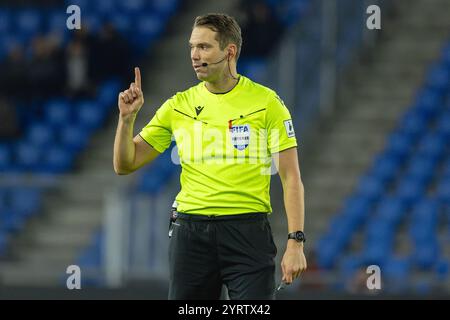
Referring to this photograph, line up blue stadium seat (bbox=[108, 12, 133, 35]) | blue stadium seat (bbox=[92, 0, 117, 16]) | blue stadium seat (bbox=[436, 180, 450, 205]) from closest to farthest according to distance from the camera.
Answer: blue stadium seat (bbox=[436, 180, 450, 205]), blue stadium seat (bbox=[108, 12, 133, 35]), blue stadium seat (bbox=[92, 0, 117, 16])

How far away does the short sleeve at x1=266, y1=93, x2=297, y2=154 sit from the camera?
259 inches

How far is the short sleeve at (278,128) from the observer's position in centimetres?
659

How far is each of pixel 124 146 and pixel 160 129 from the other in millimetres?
276

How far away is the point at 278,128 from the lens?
21.7ft

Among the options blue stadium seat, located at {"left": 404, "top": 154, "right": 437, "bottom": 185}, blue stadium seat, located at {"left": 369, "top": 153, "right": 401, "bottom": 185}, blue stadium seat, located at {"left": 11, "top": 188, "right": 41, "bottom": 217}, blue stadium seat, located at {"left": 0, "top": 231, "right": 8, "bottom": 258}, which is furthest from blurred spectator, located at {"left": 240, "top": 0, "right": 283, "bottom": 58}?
blue stadium seat, located at {"left": 0, "top": 231, "right": 8, "bottom": 258}

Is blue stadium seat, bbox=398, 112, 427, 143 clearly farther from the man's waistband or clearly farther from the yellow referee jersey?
the man's waistband

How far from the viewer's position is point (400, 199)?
559 inches

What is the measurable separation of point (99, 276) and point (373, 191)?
3194 millimetres

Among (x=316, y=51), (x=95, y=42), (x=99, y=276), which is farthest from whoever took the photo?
(x=95, y=42)

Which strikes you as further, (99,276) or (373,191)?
(373,191)
